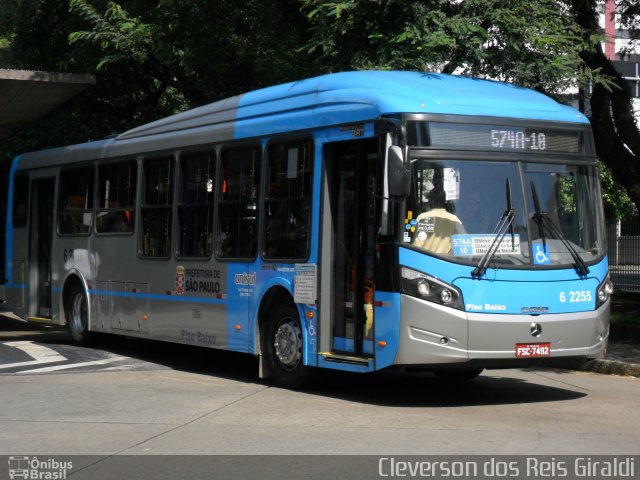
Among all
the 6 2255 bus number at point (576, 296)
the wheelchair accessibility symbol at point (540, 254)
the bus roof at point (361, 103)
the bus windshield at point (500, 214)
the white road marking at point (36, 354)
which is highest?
the bus roof at point (361, 103)

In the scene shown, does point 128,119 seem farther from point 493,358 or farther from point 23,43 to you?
point 493,358

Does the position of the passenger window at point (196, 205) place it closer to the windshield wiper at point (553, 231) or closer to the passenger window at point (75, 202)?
the passenger window at point (75, 202)

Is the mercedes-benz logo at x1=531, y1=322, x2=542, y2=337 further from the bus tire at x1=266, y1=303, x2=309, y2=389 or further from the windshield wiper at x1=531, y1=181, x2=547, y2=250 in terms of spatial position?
the bus tire at x1=266, y1=303, x2=309, y2=389

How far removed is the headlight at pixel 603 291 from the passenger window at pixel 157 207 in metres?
5.98

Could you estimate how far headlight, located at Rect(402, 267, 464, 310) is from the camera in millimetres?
10398

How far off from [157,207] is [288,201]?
3.40 meters

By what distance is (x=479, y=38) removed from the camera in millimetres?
15172

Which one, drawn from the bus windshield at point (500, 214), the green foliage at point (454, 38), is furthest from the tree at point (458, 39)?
the bus windshield at point (500, 214)

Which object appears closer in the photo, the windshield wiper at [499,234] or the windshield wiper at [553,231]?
the windshield wiper at [499,234]

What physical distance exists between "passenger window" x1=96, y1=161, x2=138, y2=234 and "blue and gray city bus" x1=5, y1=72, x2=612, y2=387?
1653 millimetres

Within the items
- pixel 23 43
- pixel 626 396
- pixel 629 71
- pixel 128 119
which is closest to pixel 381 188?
pixel 626 396

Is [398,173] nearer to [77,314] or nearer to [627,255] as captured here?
[77,314]

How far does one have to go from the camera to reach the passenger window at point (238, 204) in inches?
508

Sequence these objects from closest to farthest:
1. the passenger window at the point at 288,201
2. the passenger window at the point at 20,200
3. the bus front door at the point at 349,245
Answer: the bus front door at the point at 349,245 → the passenger window at the point at 288,201 → the passenger window at the point at 20,200
